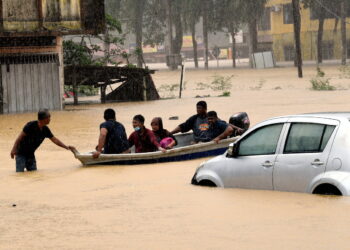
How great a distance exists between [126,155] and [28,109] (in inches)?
764

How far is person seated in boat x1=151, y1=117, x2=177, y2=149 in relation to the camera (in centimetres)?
1730

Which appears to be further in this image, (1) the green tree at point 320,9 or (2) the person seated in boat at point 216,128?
(1) the green tree at point 320,9

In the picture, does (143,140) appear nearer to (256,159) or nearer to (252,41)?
(256,159)

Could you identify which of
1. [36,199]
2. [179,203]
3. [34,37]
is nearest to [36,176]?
[36,199]

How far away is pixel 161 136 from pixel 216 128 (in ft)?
3.41

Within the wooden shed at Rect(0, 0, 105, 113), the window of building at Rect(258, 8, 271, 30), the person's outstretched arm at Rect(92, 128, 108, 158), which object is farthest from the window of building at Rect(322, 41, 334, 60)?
the person's outstretched arm at Rect(92, 128, 108, 158)

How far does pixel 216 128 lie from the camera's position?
17625mm

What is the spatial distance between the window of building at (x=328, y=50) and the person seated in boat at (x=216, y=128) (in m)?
72.5

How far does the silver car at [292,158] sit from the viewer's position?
10797 mm

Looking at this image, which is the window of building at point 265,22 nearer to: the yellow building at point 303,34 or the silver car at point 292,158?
the yellow building at point 303,34

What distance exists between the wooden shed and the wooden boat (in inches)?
682

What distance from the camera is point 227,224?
10555 mm

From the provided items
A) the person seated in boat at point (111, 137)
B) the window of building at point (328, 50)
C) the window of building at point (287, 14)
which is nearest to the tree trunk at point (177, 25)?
the window of building at point (287, 14)

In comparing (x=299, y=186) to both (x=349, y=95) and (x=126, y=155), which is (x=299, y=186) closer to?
(x=126, y=155)
